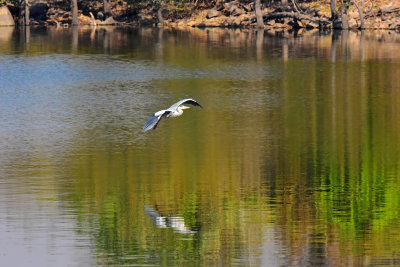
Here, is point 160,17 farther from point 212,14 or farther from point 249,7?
point 249,7

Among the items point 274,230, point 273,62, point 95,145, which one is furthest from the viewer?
point 273,62

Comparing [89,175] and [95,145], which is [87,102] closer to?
[95,145]

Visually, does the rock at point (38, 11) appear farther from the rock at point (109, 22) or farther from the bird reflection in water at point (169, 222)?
the bird reflection in water at point (169, 222)

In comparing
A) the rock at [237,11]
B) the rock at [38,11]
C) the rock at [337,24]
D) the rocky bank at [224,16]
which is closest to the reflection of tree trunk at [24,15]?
the rocky bank at [224,16]

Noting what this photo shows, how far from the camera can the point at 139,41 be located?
Result: 243 ft

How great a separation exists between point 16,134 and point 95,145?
3696 millimetres

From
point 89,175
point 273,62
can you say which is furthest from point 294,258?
point 273,62

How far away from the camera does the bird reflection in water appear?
21.7m

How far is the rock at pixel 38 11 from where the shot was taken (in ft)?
334

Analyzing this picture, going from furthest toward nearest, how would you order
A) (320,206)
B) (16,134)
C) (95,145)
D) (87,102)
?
1. (87,102)
2. (16,134)
3. (95,145)
4. (320,206)

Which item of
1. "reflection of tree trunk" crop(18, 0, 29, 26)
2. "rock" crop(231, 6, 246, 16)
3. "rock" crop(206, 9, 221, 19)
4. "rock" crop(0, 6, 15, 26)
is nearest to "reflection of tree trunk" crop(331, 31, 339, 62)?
"rock" crop(231, 6, 246, 16)

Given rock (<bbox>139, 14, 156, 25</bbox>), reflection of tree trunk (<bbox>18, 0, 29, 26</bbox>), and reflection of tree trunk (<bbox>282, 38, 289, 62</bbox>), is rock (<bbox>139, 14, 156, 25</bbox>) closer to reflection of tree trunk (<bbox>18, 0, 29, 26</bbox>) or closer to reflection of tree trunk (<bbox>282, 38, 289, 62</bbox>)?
reflection of tree trunk (<bbox>18, 0, 29, 26</bbox>)

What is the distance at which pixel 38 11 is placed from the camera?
10269 centimetres

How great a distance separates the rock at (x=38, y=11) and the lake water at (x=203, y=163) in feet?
151
